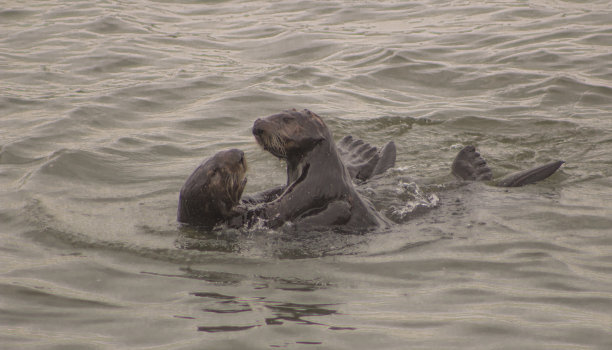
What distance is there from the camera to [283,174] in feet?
22.3

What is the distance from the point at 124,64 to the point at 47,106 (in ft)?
6.72

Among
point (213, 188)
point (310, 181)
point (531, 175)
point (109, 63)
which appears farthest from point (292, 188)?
point (109, 63)

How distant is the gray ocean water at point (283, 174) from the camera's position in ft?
12.3

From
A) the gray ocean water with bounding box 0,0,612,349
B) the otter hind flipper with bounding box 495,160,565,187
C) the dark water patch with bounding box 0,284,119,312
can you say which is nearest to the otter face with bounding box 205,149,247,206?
the gray ocean water with bounding box 0,0,612,349

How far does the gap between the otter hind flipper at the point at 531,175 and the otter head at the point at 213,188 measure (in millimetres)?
2248

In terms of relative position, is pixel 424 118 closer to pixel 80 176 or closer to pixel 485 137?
pixel 485 137

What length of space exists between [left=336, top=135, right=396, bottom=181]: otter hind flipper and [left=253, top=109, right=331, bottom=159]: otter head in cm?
102

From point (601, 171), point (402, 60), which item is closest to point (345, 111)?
point (402, 60)

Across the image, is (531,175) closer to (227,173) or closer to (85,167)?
(227,173)

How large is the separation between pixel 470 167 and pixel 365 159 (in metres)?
0.88

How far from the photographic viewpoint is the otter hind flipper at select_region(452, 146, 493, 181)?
19.9 feet

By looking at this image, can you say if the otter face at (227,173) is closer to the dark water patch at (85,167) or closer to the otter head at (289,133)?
the otter head at (289,133)

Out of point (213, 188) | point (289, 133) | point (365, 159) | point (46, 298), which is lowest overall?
point (46, 298)

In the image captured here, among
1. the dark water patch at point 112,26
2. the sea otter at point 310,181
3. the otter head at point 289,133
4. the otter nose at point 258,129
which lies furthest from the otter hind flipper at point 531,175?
the dark water patch at point 112,26
